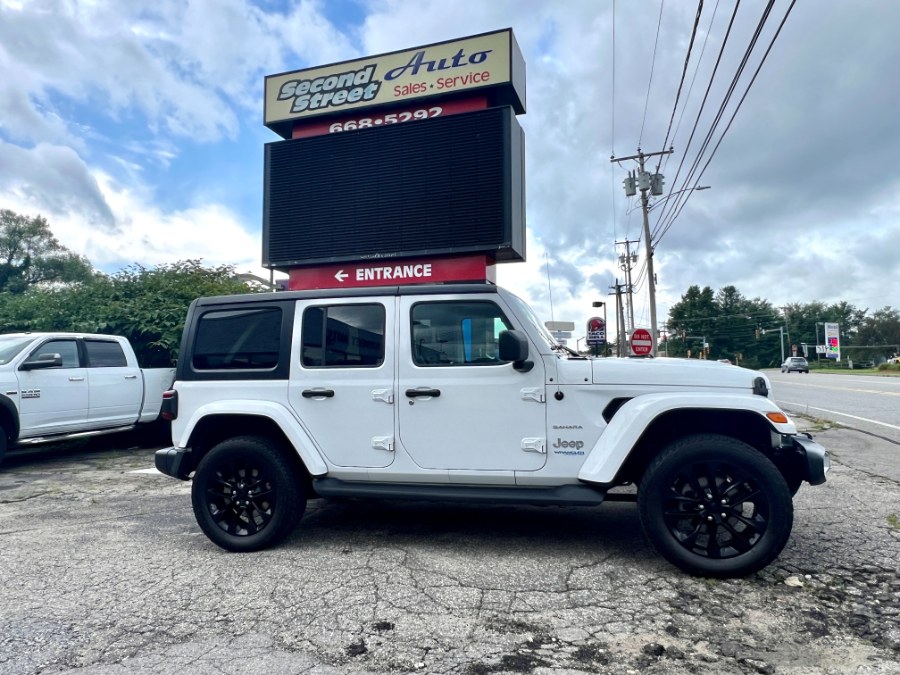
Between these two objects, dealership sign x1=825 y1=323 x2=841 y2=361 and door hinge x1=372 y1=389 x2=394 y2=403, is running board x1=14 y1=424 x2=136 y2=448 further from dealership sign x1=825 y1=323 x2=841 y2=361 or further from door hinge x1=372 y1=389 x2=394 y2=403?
dealership sign x1=825 y1=323 x2=841 y2=361

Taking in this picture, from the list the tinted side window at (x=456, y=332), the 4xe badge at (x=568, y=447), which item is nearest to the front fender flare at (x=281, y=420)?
the tinted side window at (x=456, y=332)

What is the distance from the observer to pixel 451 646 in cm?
296

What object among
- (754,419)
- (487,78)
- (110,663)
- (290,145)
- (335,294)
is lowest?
(110,663)

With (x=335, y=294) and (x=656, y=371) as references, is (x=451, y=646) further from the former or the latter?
(x=335, y=294)

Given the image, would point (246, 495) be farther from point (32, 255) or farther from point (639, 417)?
point (32, 255)

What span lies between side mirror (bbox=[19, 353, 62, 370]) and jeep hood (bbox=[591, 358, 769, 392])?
741cm

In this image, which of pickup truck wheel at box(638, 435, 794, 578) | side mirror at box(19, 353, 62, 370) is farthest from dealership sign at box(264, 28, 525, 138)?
pickup truck wheel at box(638, 435, 794, 578)

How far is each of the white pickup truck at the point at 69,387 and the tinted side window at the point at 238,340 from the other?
4709mm

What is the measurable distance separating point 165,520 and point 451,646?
11.7ft

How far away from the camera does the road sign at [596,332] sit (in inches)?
781

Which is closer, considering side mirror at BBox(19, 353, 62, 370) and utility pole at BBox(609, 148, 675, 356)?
side mirror at BBox(19, 353, 62, 370)

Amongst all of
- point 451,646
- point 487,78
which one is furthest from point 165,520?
point 487,78

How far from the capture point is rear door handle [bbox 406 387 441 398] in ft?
13.9

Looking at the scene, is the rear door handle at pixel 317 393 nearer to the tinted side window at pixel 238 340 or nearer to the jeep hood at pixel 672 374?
the tinted side window at pixel 238 340
